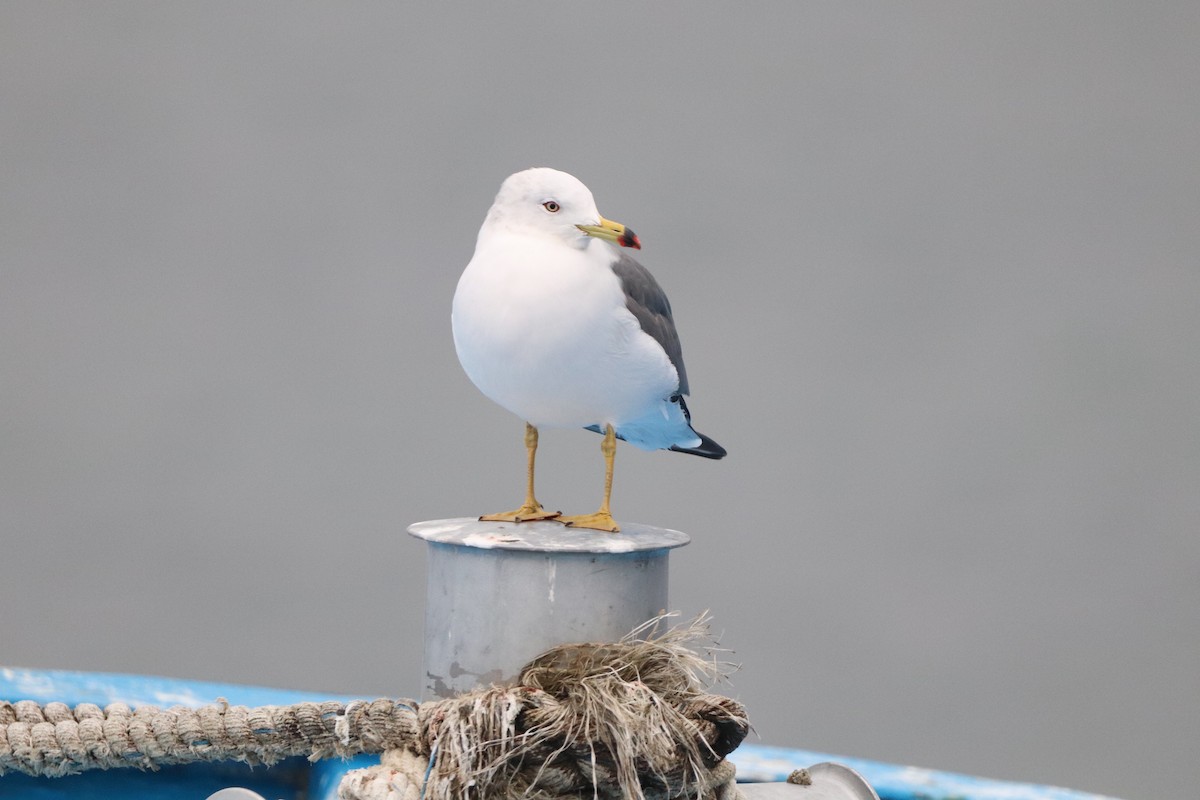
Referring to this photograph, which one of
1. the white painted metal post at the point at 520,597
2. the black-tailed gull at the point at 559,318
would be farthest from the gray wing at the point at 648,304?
the white painted metal post at the point at 520,597

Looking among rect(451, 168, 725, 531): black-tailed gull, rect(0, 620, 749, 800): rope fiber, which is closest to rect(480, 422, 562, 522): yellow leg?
rect(451, 168, 725, 531): black-tailed gull

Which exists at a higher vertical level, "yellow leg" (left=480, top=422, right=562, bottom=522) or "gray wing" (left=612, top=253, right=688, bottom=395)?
"gray wing" (left=612, top=253, right=688, bottom=395)

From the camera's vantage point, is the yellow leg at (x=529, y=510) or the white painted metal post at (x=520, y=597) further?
the yellow leg at (x=529, y=510)

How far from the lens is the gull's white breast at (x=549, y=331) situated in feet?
5.23

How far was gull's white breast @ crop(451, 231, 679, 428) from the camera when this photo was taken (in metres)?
1.59

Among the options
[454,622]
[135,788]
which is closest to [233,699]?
[135,788]

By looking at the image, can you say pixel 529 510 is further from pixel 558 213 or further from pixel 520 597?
pixel 558 213

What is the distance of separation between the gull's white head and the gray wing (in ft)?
0.17

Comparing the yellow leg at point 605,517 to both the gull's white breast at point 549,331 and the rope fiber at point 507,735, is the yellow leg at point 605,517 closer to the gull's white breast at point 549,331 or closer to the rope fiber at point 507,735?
the gull's white breast at point 549,331

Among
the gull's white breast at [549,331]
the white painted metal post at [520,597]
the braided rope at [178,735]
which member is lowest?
the braided rope at [178,735]

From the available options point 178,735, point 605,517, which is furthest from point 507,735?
point 178,735

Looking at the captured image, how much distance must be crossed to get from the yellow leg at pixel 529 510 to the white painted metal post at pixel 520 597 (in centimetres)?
15

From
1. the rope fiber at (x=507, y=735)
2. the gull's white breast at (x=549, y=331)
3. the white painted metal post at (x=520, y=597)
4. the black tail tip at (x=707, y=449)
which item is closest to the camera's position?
the rope fiber at (x=507, y=735)

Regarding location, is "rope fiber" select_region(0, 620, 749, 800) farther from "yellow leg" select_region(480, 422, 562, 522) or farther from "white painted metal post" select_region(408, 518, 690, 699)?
"yellow leg" select_region(480, 422, 562, 522)
